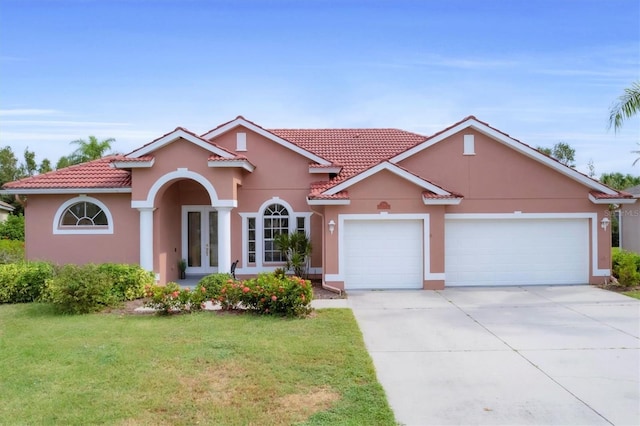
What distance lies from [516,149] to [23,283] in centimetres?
1605

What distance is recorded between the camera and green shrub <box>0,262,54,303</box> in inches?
478

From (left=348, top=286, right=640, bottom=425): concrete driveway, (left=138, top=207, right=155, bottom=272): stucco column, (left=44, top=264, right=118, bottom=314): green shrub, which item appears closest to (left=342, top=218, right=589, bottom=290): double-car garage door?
(left=348, top=286, right=640, bottom=425): concrete driveway

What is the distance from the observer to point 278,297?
10125mm

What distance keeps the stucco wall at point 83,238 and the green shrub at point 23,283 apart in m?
3.04

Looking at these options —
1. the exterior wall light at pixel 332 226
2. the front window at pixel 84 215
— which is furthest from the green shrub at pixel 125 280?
the exterior wall light at pixel 332 226

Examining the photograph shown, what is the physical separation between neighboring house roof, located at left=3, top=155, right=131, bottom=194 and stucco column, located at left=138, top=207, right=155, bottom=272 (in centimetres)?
135

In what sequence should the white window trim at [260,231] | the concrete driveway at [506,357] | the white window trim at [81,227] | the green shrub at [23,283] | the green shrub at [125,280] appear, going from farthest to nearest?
the white window trim at [260,231] → the white window trim at [81,227] → the green shrub at [23,283] → the green shrub at [125,280] → the concrete driveway at [506,357]

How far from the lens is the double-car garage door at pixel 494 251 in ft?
47.4

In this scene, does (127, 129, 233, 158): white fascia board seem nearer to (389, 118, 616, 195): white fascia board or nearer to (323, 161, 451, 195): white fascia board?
(323, 161, 451, 195): white fascia board

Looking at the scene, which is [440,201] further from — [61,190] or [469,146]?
[61,190]

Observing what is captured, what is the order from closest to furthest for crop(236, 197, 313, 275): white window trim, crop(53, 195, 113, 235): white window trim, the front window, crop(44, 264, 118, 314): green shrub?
crop(44, 264, 118, 314): green shrub
crop(53, 195, 113, 235): white window trim
the front window
crop(236, 197, 313, 275): white window trim

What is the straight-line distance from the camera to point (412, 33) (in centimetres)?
1382

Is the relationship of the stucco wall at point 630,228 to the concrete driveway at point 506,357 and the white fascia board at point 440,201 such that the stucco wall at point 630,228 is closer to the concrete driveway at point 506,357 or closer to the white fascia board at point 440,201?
the concrete driveway at point 506,357

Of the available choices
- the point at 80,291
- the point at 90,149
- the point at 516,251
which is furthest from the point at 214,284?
the point at 90,149
